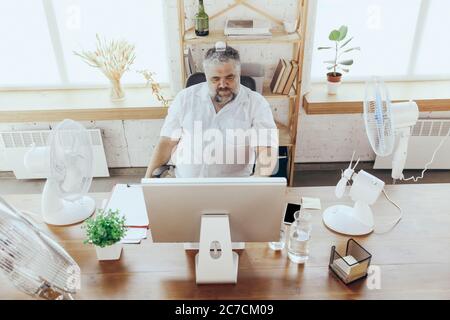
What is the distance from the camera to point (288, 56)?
2959mm

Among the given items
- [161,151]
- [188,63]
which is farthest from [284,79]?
[161,151]

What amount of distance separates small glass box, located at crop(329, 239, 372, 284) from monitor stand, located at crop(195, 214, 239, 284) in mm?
358

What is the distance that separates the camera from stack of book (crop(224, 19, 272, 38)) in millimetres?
2572

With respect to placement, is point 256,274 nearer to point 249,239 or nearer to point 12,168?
point 249,239

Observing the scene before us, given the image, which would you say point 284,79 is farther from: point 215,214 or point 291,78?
point 215,214

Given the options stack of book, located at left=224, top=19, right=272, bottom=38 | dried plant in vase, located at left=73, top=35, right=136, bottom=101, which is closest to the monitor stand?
stack of book, located at left=224, top=19, right=272, bottom=38

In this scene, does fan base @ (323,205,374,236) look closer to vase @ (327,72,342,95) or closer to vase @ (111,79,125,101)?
vase @ (327,72,342,95)

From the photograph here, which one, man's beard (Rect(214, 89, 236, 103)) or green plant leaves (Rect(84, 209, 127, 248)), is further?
man's beard (Rect(214, 89, 236, 103))

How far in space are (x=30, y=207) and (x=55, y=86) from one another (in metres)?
1.73

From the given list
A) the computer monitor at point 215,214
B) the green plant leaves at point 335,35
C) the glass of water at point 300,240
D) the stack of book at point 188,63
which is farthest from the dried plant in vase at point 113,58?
the glass of water at point 300,240

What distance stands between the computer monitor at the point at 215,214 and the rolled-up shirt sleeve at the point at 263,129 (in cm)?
81

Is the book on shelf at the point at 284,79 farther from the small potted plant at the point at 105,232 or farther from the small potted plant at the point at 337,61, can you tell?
the small potted plant at the point at 105,232

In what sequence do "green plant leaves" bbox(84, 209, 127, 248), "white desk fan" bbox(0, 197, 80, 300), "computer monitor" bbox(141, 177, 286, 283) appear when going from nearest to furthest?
"white desk fan" bbox(0, 197, 80, 300) → "computer monitor" bbox(141, 177, 286, 283) → "green plant leaves" bbox(84, 209, 127, 248)
